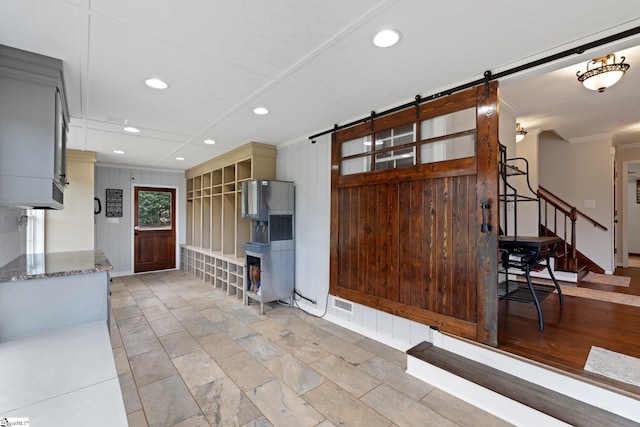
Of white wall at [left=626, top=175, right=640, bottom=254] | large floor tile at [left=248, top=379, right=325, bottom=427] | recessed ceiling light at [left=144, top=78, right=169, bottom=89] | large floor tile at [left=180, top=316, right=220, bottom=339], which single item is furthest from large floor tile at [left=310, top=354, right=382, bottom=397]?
white wall at [left=626, top=175, right=640, bottom=254]

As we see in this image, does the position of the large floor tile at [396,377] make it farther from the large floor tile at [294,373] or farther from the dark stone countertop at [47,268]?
the dark stone countertop at [47,268]

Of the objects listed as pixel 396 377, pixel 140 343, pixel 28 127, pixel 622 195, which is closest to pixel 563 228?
pixel 622 195

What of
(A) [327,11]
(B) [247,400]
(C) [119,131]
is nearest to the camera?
(A) [327,11]

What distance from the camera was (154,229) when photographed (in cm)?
693

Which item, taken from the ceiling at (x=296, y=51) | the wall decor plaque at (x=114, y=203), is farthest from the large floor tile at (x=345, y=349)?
the wall decor plaque at (x=114, y=203)

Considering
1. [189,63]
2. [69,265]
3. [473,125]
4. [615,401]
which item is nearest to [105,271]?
[69,265]

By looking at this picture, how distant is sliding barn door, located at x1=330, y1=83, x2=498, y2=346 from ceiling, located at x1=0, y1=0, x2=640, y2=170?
325 mm

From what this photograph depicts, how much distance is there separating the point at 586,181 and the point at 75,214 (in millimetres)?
8976

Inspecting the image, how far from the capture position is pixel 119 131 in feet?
12.6

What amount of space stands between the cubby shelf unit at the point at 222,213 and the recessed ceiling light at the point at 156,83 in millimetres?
1970

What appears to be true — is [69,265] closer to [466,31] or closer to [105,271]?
[105,271]

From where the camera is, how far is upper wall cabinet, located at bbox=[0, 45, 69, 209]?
1.85 metres

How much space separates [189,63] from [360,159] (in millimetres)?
1914

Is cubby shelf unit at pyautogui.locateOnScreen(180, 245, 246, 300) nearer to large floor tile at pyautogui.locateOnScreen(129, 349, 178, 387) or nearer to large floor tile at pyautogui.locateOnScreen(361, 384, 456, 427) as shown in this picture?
large floor tile at pyautogui.locateOnScreen(129, 349, 178, 387)
